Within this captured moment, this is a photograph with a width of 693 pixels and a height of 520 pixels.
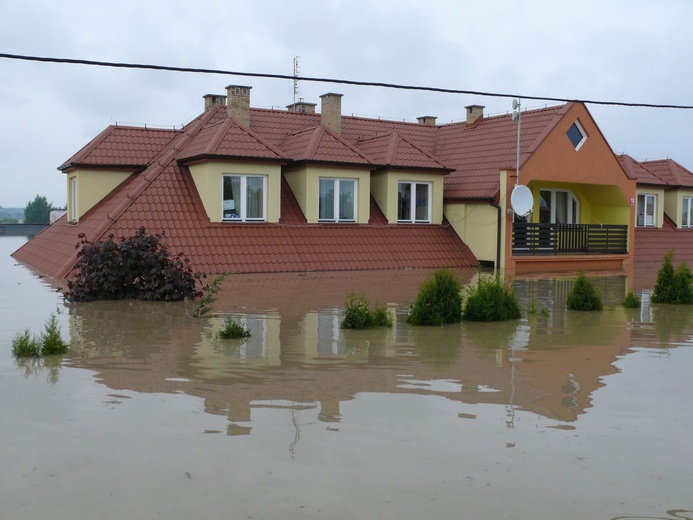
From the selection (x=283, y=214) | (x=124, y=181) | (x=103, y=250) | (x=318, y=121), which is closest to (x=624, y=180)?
(x=318, y=121)

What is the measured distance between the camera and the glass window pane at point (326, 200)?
25.4 metres

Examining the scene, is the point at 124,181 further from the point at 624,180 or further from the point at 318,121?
the point at 624,180

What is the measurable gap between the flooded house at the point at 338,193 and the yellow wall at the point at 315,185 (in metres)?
0.04

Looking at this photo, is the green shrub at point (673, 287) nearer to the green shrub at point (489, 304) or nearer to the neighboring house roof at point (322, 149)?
the green shrub at point (489, 304)

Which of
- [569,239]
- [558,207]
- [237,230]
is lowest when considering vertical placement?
[237,230]

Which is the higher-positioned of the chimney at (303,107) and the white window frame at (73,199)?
the chimney at (303,107)

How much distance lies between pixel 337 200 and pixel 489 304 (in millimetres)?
12980

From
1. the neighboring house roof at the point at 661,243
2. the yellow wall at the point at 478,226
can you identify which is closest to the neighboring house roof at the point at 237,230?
the yellow wall at the point at 478,226

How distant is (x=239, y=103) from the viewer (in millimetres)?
26047

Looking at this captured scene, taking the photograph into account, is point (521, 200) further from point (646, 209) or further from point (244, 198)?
point (646, 209)

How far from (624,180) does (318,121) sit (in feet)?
40.3

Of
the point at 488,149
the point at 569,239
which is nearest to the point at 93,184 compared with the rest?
the point at 488,149

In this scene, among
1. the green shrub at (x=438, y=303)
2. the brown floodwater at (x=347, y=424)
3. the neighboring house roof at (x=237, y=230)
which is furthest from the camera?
the neighboring house roof at (x=237, y=230)

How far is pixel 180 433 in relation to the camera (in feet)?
21.1
